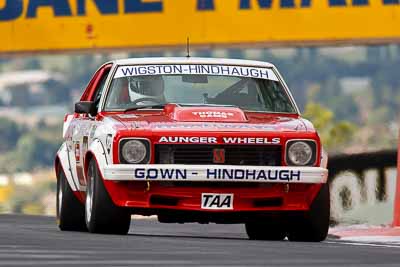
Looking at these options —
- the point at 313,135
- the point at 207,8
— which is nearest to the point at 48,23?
the point at 207,8

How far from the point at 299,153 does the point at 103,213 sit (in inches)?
66.6

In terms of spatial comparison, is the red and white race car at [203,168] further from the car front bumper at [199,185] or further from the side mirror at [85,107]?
the side mirror at [85,107]

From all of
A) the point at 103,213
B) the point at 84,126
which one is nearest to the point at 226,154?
the point at 103,213

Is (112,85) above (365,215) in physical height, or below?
above

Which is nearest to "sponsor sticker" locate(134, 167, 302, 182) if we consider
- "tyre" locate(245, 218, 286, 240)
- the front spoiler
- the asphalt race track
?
the front spoiler

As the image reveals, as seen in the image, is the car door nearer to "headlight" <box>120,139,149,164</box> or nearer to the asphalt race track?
the asphalt race track

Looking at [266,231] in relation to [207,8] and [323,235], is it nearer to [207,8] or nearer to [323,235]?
[323,235]

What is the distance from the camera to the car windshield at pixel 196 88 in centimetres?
1526

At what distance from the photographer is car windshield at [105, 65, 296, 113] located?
15258 millimetres

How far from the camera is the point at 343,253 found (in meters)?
12.3

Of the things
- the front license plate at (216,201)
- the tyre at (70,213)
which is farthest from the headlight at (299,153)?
the tyre at (70,213)

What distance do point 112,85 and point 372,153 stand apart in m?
15.2

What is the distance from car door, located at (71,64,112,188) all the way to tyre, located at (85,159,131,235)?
537 millimetres

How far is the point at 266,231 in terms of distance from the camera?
15680mm
